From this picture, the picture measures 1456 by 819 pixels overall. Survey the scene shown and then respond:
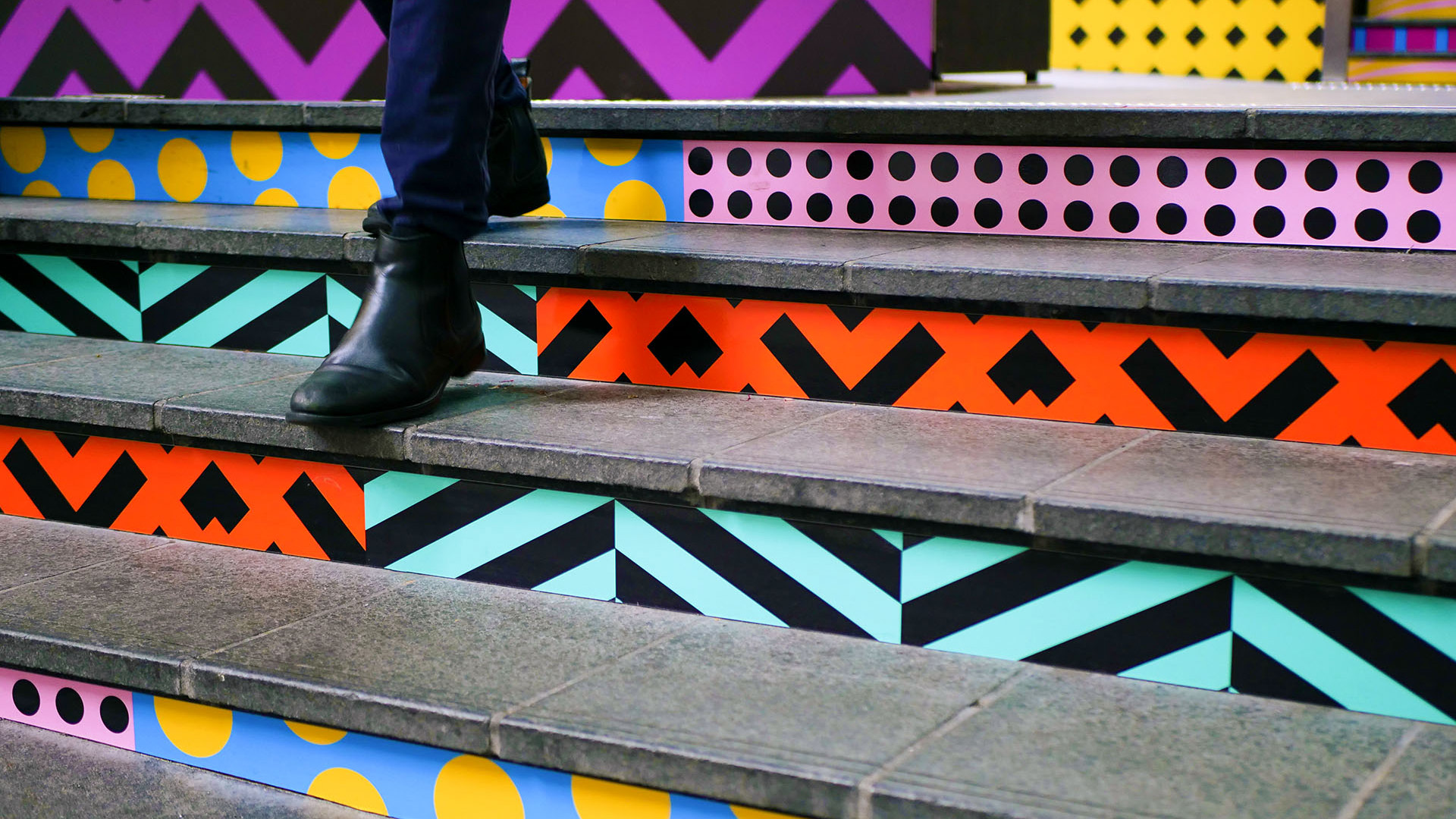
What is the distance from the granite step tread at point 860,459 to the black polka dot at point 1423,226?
0.32 m

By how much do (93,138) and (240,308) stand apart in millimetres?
579

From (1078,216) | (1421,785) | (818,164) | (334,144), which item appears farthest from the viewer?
(334,144)

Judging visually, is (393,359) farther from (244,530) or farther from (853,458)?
(853,458)

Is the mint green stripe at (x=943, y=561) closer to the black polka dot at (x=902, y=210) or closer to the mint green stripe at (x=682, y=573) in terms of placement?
the mint green stripe at (x=682, y=573)

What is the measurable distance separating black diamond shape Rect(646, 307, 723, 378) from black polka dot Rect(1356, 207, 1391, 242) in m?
0.70

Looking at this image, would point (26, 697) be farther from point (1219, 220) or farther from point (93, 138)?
point (1219, 220)

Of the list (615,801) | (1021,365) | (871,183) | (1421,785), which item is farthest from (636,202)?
(1421,785)

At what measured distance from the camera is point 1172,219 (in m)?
1.52

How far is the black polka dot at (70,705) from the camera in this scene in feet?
4.15

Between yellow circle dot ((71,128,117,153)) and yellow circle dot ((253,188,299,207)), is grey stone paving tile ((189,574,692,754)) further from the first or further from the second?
yellow circle dot ((71,128,117,153))

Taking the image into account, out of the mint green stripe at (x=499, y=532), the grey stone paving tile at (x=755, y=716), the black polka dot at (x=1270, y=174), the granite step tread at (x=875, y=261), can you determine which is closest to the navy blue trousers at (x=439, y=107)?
the granite step tread at (x=875, y=261)

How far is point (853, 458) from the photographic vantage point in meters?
1.19

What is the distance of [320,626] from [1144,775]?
73 centimetres

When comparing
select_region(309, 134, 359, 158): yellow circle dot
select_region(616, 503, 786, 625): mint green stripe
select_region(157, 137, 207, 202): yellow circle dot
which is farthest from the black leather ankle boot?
select_region(157, 137, 207, 202): yellow circle dot
